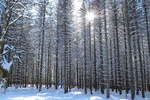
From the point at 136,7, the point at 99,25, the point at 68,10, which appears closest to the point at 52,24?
the point at 68,10

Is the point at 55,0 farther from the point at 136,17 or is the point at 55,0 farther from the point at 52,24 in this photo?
the point at 136,17

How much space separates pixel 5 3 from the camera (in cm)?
1127

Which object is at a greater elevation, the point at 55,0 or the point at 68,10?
the point at 55,0

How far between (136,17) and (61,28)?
11669mm

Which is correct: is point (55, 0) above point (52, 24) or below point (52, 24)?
above

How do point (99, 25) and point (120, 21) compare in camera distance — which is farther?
point (120, 21)

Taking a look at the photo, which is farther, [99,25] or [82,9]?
[82,9]

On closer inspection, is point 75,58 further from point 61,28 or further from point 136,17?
point 136,17

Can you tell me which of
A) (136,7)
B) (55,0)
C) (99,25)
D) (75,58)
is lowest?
(75,58)

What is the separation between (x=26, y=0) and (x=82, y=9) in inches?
823

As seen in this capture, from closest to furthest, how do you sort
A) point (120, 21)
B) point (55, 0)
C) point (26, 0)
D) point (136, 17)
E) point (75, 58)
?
point (26, 0), point (136, 17), point (120, 21), point (55, 0), point (75, 58)

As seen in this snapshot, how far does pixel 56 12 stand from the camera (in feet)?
109

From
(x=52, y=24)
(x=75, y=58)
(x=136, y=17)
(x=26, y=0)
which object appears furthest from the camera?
(x=75, y=58)

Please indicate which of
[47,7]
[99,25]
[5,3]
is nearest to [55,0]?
[47,7]
